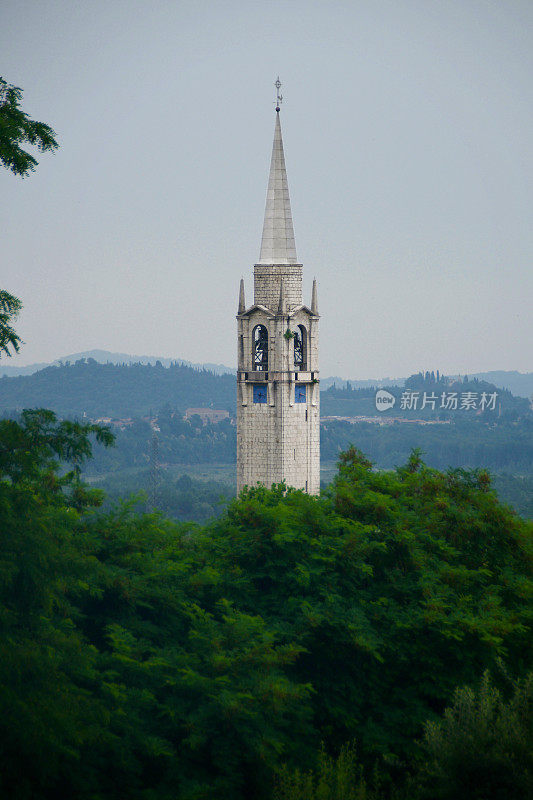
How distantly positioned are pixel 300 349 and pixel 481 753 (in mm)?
33339

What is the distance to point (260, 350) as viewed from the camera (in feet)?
176

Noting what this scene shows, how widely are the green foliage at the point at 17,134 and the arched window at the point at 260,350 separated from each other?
27.8 metres

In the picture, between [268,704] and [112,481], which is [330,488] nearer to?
[268,704]

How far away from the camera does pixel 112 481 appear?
18100 centimetres

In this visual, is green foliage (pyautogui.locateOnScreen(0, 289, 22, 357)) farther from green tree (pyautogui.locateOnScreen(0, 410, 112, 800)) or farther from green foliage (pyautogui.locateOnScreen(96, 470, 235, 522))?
green foliage (pyautogui.locateOnScreen(96, 470, 235, 522))

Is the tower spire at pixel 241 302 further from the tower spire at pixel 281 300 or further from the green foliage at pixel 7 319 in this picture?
the green foliage at pixel 7 319

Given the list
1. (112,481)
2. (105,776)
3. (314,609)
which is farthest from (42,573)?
(112,481)

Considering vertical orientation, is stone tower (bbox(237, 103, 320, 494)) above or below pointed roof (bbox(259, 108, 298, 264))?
below

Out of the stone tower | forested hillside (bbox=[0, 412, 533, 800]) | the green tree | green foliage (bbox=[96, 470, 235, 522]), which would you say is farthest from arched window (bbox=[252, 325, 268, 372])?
green foliage (bbox=[96, 470, 235, 522])

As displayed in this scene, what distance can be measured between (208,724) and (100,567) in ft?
17.3

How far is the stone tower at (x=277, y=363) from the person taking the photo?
52.8 m

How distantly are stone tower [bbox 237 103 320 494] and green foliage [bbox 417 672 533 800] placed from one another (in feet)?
95.5

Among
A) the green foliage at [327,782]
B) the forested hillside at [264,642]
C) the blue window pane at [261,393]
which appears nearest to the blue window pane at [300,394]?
the blue window pane at [261,393]

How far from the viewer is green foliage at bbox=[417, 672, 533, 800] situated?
2198 centimetres
